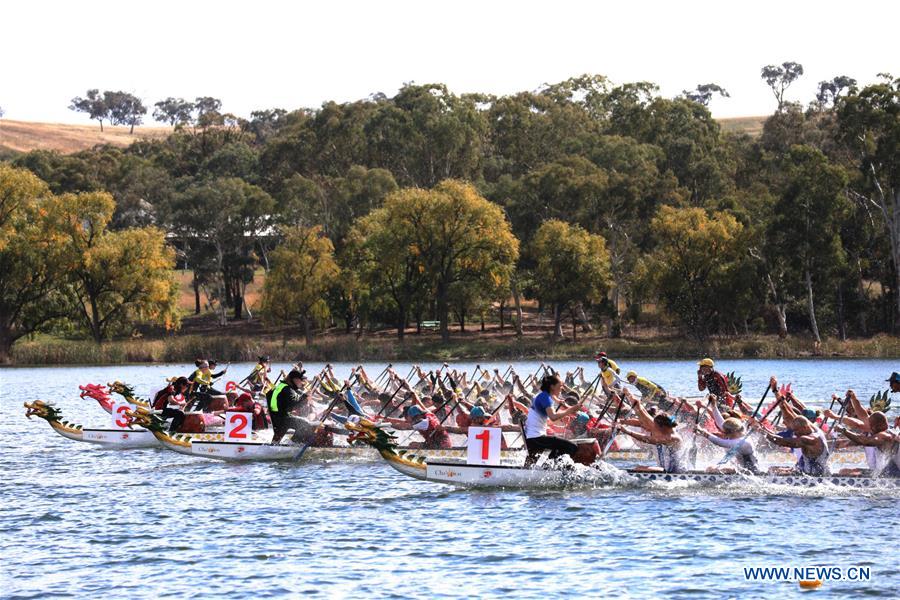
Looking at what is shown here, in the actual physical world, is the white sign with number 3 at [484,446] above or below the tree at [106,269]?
below

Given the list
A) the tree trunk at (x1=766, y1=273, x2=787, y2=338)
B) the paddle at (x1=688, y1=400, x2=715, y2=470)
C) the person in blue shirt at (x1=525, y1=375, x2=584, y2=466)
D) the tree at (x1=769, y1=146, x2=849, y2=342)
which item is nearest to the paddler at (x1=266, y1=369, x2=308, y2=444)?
the person in blue shirt at (x1=525, y1=375, x2=584, y2=466)

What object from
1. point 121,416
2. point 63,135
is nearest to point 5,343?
point 121,416

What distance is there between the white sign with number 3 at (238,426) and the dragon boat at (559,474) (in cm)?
513

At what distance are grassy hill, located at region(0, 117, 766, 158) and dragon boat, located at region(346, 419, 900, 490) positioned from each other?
480 ft

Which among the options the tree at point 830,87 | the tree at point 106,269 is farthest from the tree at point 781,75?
the tree at point 106,269

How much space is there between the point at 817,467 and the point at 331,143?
91.9 m

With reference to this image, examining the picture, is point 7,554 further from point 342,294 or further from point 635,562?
point 342,294

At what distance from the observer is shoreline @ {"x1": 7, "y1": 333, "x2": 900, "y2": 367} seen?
71.2m

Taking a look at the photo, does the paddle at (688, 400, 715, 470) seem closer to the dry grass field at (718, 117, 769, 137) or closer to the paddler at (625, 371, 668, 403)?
the paddler at (625, 371, 668, 403)

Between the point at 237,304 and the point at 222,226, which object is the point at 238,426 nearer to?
the point at 222,226

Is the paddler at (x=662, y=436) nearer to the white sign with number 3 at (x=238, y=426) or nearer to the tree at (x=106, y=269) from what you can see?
the white sign with number 3 at (x=238, y=426)

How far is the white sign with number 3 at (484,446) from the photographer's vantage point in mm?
22578

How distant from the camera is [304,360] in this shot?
76.6 m

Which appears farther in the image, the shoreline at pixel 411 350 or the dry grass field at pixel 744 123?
the dry grass field at pixel 744 123
